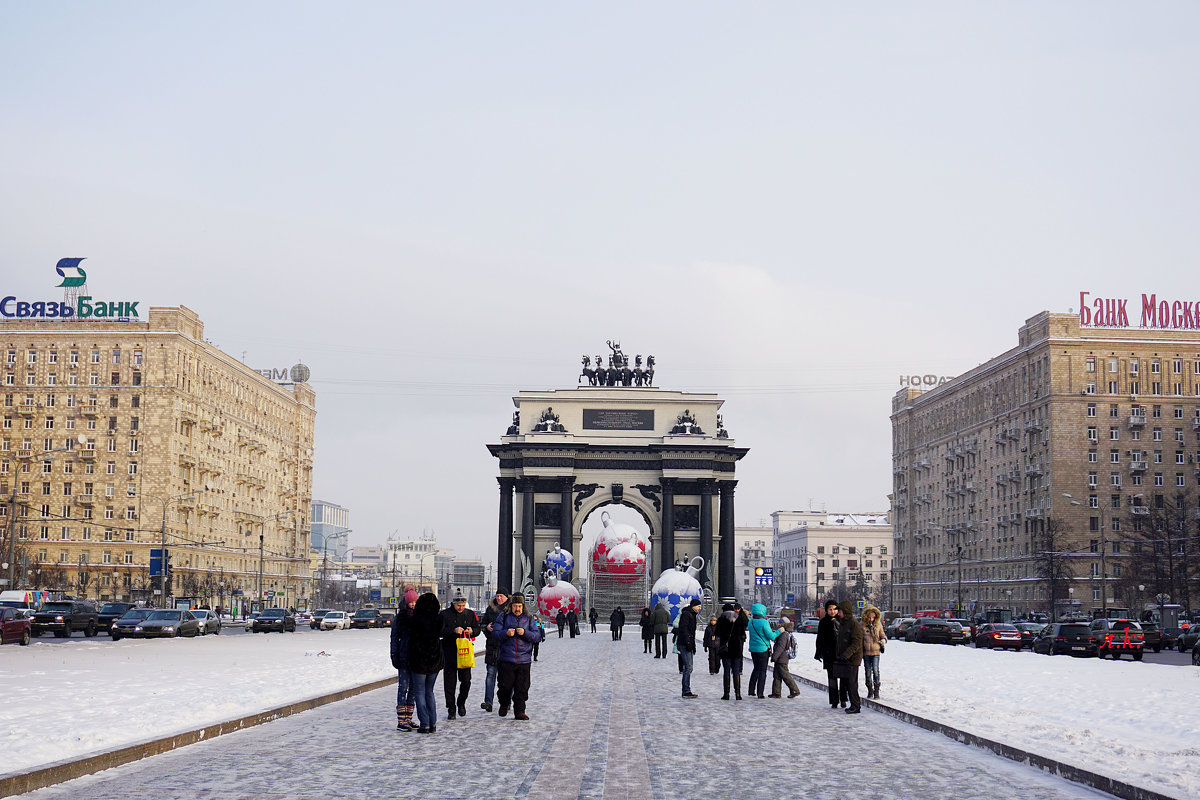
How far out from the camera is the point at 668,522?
305ft

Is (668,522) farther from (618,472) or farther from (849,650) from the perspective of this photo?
(849,650)

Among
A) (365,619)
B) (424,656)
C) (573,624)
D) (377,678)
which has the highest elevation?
(424,656)

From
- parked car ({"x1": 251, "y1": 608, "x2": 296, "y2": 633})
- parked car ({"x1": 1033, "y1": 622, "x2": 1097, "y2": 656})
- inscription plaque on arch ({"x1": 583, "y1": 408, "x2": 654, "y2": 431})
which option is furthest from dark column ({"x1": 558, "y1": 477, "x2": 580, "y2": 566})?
parked car ({"x1": 1033, "y1": 622, "x2": 1097, "y2": 656})

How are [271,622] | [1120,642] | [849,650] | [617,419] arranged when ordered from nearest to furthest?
[849,650] < [1120,642] < [271,622] < [617,419]

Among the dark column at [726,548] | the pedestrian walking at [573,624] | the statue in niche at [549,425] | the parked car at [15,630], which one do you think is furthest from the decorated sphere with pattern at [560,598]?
the parked car at [15,630]

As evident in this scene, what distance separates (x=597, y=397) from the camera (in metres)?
96.2

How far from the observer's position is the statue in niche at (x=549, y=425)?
94.4m

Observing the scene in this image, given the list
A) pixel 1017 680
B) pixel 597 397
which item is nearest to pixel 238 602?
pixel 597 397

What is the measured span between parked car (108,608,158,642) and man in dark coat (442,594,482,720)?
3604 cm

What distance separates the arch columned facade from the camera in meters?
93.5

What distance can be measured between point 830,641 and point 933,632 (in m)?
48.1

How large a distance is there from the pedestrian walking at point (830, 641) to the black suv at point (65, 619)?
42.5m

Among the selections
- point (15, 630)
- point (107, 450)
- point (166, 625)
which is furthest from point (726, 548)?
point (15, 630)

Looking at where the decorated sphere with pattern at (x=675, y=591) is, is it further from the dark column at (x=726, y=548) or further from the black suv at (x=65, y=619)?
the dark column at (x=726, y=548)
